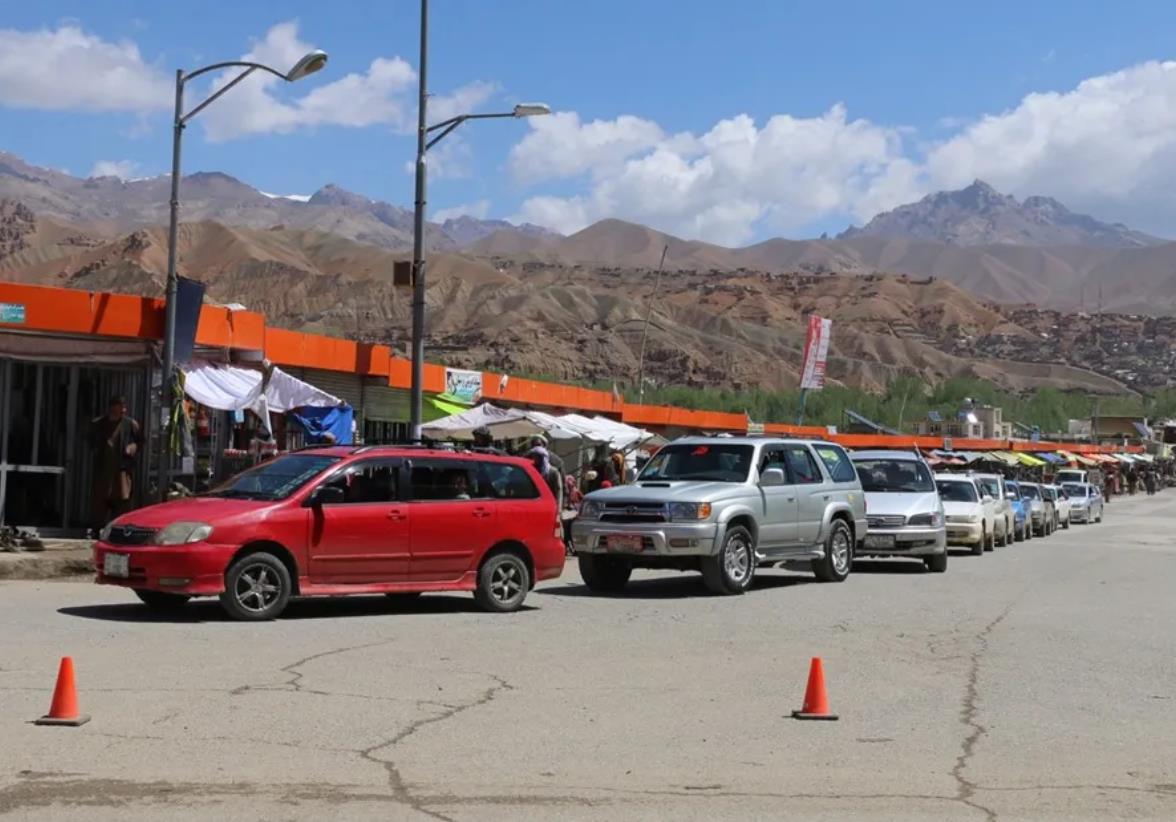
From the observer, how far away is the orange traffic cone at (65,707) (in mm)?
8719

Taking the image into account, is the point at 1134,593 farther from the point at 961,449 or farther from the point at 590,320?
the point at 590,320

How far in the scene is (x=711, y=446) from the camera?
19531mm

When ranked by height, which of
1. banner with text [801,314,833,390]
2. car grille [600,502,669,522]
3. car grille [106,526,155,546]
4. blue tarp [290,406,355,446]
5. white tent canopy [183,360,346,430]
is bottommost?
car grille [106,526,155,546]

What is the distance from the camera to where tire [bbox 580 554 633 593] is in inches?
731

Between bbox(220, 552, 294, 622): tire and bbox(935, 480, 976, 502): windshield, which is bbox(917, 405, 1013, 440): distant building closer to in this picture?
bbox(935, 480, 976, 502): windshield

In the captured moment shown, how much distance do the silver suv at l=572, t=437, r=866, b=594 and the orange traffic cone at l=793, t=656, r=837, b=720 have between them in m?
7.81

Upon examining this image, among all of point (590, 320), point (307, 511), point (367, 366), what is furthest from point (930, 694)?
point (590, 320)

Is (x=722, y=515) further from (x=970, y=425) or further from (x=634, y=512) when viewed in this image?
(x=970, y=425)

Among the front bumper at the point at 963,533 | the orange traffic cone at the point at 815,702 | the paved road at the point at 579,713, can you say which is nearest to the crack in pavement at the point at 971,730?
the paved road at the point at 579,713

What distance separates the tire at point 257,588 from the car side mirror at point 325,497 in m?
0.64

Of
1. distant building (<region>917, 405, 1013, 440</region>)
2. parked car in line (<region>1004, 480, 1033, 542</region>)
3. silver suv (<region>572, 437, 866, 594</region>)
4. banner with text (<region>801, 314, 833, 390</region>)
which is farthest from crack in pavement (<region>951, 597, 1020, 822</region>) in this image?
distant building (<region>917, 405, 1013, 440</region>)

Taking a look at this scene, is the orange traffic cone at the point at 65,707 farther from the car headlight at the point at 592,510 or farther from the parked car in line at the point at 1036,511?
the parked car in line at the point at 1036,511

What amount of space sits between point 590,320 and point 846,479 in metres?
145

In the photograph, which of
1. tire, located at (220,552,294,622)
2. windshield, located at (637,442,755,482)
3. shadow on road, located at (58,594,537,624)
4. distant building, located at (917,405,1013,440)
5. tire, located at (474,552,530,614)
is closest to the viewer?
tire, located at (220,552,294,622)
